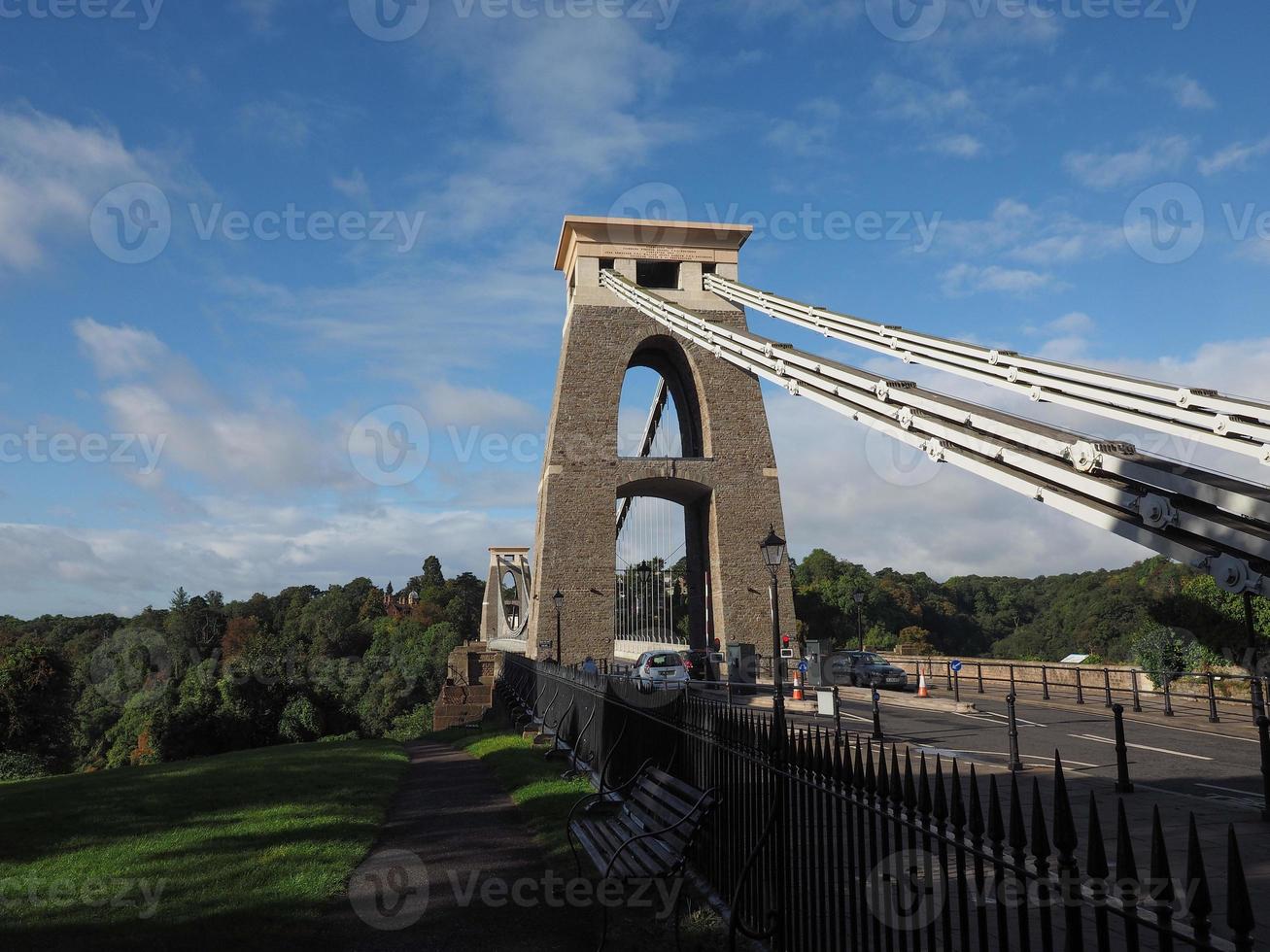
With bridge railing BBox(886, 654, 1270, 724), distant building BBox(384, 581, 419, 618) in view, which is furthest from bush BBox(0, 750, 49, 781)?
distant building BBox(384, 581, 419, 618)

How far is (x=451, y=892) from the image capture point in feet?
20.9

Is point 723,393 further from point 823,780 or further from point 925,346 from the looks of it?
point 823,780

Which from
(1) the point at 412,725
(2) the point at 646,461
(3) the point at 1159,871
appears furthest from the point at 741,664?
(1) the point at 412,725

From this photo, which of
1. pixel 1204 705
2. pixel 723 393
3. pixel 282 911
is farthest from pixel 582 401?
pixel 282 911

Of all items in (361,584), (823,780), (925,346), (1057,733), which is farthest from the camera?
(361,584)

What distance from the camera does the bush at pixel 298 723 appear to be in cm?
4284

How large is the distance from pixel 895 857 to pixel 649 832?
8.22 ft

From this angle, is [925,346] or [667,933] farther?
[925,346]

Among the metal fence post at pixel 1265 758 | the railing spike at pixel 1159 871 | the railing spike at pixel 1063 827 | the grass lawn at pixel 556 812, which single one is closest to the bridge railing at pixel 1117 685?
the metal fence post at pixel 1265 758

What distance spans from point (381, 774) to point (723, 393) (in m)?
24.5

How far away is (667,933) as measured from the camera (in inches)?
213

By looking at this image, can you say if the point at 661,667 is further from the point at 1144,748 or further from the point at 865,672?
the point at 1144,748

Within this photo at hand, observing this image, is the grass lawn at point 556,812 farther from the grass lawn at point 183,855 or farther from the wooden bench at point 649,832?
the grass lawn at point 183,855

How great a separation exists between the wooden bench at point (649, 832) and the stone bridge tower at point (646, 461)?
2514cm
